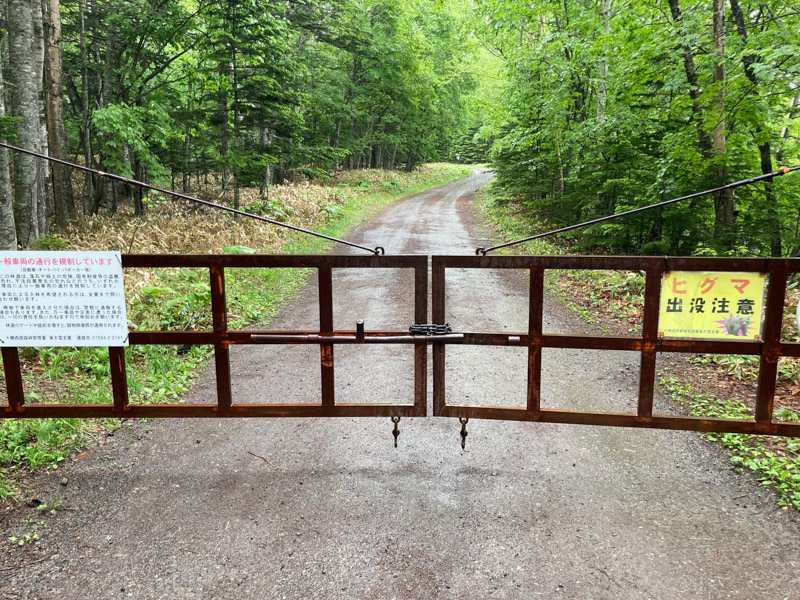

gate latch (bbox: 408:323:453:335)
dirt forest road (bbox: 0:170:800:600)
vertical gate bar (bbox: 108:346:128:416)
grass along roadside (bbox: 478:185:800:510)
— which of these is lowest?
dirt forest road (bbox: 0:170:800:600)

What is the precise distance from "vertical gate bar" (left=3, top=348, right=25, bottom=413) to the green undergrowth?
5.07 m

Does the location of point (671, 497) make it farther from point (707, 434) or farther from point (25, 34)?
point (25, 34)

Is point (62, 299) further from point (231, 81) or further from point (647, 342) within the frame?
point (231, 81)

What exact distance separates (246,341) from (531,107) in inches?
547

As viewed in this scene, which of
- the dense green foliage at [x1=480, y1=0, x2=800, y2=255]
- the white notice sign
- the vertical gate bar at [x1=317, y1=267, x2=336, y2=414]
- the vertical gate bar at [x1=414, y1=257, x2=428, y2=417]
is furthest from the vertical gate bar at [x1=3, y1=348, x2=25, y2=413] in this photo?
the dense green foliage at [x1=480, y1=0, x2=800, y2=255]

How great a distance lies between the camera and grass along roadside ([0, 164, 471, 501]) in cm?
416

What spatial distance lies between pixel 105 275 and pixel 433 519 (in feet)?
8.57

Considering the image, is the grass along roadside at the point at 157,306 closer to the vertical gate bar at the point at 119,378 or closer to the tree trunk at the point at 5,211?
the vertical gate bar at the point at 119,378

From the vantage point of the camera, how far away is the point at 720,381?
554cm

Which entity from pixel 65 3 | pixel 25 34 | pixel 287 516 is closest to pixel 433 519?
pixel 287 516

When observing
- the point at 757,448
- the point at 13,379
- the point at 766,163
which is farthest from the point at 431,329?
the point at 766,163

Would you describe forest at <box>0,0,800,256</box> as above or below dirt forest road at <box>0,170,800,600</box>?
above

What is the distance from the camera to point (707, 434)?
14.3ft

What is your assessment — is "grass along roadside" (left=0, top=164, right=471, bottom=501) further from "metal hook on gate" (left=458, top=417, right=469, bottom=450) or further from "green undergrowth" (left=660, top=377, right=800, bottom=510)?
"green undergrowth" (left=660, top=377, right=800, bottom=510)
